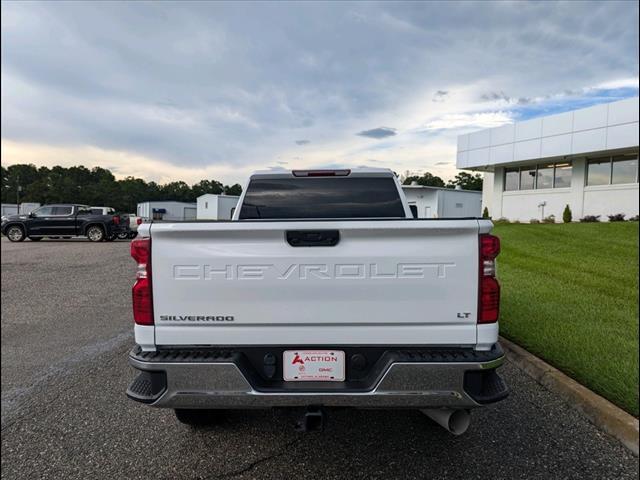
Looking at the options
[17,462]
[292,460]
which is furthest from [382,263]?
[17,462]

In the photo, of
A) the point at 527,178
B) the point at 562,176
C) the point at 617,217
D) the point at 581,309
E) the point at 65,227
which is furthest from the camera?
the point at 527,178

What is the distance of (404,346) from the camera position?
95.8 inches

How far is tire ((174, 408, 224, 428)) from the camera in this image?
10.3ft

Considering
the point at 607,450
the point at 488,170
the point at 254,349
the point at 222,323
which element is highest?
the point at 488,170

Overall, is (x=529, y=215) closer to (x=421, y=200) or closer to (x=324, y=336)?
(x=421, y=200)

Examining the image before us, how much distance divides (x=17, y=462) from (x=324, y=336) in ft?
7.02

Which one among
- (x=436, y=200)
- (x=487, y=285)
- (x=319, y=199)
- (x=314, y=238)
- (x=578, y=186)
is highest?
(x=578, y=186)

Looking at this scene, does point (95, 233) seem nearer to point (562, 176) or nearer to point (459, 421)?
point (459, 421)

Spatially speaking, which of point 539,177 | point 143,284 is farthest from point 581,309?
point 539,177

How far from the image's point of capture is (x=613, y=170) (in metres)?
21.1

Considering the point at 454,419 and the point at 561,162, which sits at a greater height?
the point at 561,162

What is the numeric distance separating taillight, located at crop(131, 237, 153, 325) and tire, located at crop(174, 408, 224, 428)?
3.46 feet

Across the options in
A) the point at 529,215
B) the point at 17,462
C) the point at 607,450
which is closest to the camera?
the point at 17,462

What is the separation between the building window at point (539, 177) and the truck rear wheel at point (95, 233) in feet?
73.9
